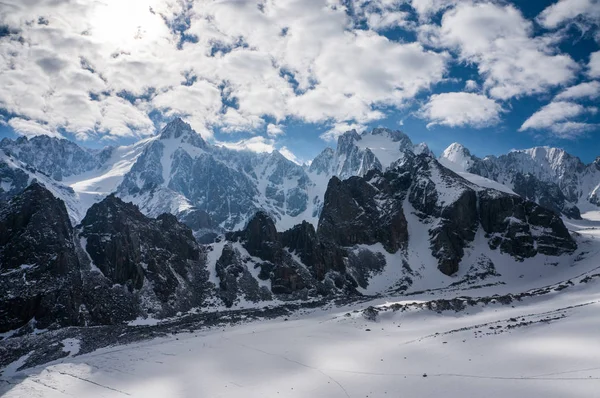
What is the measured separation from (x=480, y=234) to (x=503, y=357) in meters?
106

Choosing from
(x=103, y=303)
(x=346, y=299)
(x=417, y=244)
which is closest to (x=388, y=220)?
(x=417, y=244)

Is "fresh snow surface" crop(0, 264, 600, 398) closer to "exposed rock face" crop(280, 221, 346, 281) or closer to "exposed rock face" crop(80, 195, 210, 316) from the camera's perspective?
"exposed rock face" crop(80, 195, 210, 316)

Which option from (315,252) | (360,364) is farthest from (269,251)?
(360,364)

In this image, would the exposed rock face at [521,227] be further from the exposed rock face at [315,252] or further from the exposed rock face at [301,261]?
the exposed rock face at [315,252]

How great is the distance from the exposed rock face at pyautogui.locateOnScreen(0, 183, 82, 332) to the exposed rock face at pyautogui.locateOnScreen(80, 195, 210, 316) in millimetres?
7076

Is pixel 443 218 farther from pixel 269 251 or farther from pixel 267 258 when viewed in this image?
pixel 267 258

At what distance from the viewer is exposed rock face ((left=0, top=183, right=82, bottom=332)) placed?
66125 mm

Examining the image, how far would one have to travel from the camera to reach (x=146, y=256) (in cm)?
9225

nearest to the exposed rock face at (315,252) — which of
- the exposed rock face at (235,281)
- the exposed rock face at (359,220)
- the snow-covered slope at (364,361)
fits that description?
the exposed rock face at (359,220)

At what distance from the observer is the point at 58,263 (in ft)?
248

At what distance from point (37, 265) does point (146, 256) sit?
23.4m

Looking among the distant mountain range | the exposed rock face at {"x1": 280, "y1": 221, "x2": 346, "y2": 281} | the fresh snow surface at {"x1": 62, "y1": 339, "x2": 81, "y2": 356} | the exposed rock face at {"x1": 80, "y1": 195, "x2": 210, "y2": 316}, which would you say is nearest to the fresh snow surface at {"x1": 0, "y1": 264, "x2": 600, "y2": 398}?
the fresh snow surface at {"x1": 62, "y1": 339, "x2": 81, "y2": 356}

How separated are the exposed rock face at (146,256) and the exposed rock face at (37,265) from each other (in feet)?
23.2

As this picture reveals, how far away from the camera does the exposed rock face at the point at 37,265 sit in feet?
217
